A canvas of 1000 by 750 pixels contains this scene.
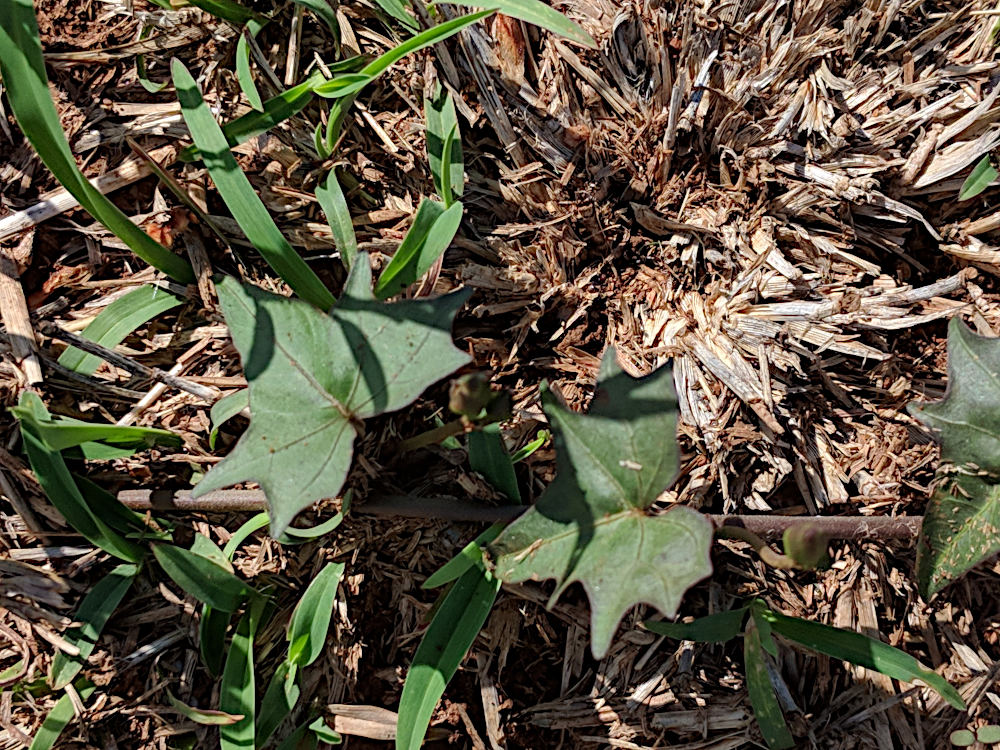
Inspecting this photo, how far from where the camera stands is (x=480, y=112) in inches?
71.0

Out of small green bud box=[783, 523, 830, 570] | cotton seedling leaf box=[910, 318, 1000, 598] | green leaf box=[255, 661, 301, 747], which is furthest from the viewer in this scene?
green leaf box=[255, 661, 301, 747]

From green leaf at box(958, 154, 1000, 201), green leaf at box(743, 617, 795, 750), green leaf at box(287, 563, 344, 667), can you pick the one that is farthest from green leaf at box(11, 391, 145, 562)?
green leaf at box(958, 154, 1000, 201)

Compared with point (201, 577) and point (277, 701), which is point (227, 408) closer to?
point (201, 577)

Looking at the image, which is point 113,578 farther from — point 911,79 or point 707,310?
point 911,79

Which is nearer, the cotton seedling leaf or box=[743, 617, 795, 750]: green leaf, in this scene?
the cotton seedling leaf

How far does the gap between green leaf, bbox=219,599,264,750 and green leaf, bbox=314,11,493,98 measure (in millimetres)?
1043

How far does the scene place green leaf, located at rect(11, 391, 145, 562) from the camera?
1.58 metres

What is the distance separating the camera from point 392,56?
5.24ft

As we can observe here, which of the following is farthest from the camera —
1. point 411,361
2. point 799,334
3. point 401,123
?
point 401,123

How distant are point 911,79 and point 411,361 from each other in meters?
1.26

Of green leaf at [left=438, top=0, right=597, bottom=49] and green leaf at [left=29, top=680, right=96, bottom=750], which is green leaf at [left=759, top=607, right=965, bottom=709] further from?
green leaf at [left=29, top=680, right=96, bottom=750]

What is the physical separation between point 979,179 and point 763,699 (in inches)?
44.6

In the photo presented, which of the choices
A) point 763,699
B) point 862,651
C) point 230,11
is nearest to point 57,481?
point 230,11

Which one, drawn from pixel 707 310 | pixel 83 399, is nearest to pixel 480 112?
pixel 707 310
